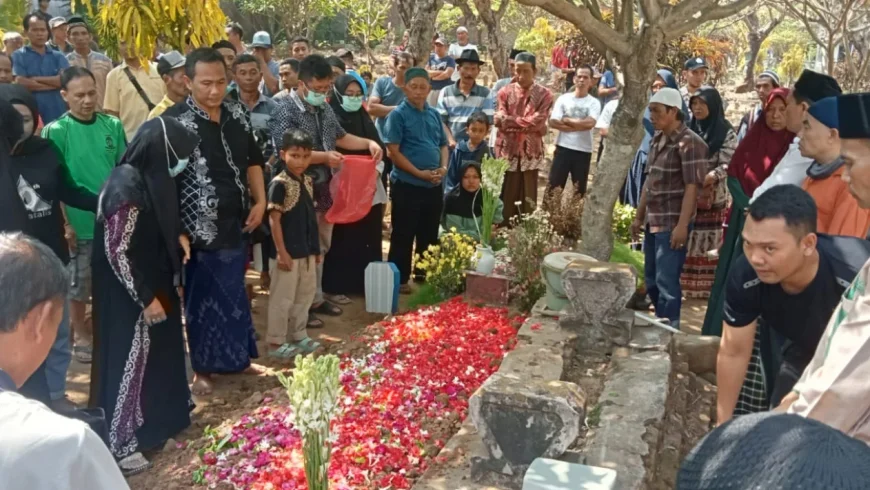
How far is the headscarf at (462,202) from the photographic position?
711cm

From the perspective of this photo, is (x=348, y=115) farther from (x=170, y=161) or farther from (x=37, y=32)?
(x=37, y=32)

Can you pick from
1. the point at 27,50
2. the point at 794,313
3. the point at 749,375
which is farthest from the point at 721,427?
the point at 27,50

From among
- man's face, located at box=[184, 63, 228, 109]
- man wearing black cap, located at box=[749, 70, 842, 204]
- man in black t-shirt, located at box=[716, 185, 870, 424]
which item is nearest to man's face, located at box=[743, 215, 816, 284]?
man in black t-shirt, located at box=[716, 185, 870, 424]

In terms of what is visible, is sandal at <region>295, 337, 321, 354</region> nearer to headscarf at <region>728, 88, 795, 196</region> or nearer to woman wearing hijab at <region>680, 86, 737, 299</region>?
headscarf at <region>728, 88, 795, 196</region>

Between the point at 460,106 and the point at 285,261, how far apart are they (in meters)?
3.39

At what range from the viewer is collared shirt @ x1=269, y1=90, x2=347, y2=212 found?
19.2 feet

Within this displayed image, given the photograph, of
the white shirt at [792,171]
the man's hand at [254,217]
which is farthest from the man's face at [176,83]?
the white shirt at [792,171]

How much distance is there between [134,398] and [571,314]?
8.04 ft

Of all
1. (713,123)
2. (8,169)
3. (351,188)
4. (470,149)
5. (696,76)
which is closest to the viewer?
(8,169)

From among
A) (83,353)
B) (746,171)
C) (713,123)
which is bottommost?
(83,353)

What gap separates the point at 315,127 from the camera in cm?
598

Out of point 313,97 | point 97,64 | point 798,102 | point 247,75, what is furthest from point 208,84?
point 97,64

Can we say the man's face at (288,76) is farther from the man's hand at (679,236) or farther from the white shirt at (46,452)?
the white shirt at (46,452)

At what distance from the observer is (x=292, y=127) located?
5859 millimetres
